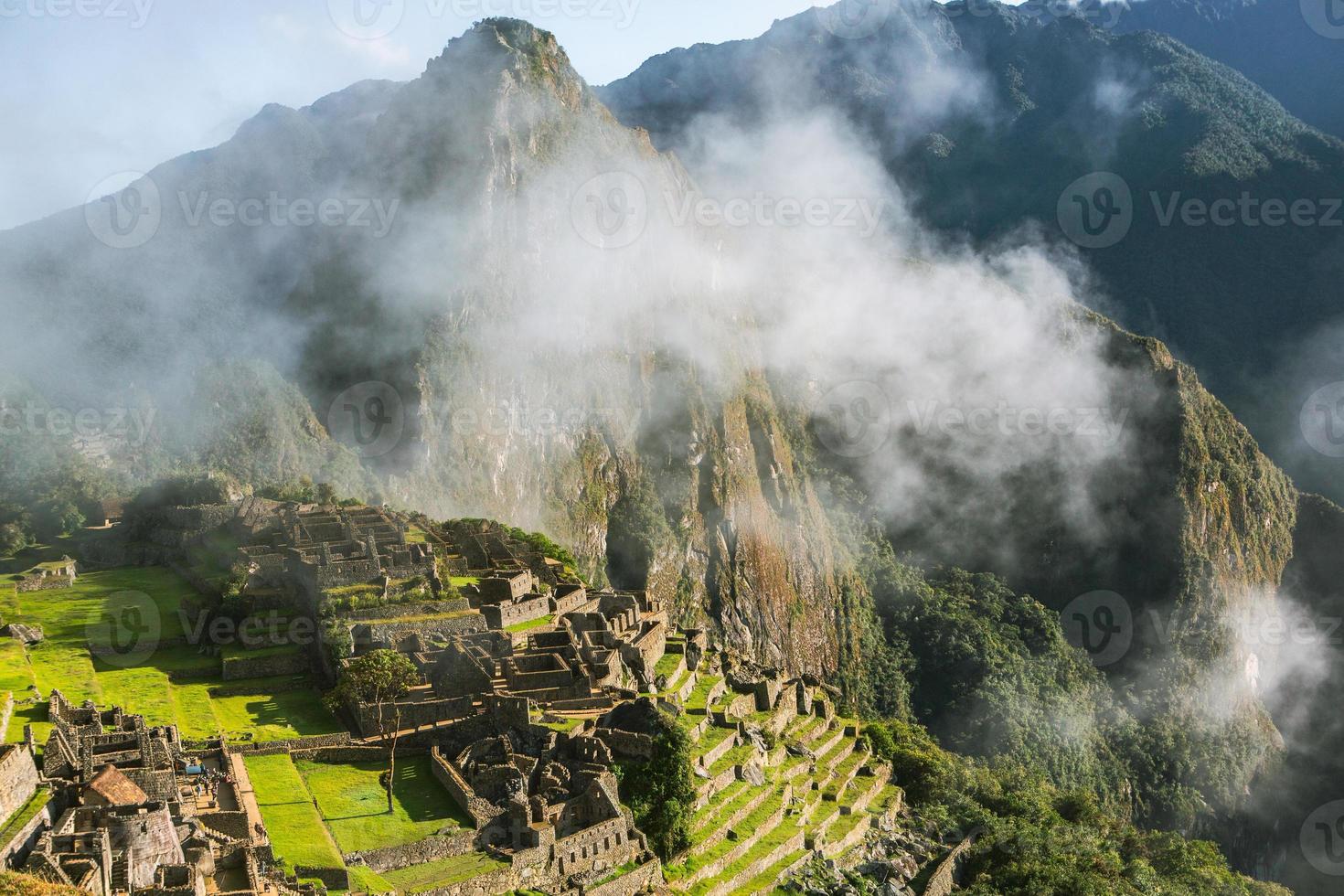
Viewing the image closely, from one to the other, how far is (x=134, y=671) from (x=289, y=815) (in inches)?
590

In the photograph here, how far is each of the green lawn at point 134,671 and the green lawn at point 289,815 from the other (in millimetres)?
2452

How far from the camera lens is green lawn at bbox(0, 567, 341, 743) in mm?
38688

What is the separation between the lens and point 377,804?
34344 millimetres

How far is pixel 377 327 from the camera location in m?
132

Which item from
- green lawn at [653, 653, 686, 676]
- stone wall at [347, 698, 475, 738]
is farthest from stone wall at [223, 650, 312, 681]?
green lawn at [653, 653, 686, 676]

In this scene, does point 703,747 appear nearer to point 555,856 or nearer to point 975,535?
point 555,856

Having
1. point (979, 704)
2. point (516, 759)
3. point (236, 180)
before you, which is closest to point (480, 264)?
point (236, 180)

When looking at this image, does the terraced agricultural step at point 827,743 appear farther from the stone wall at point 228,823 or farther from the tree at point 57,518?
the tree at point 57,518

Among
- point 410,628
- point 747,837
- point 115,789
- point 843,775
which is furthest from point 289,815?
point 843,775

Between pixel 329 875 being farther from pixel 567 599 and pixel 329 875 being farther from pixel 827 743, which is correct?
pixel 827 743

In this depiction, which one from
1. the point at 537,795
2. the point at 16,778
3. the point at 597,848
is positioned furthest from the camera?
the point at 597,848

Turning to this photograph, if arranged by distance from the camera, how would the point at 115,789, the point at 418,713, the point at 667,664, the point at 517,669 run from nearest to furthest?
the point at 115,789, the point at 418,713, the point at 517,669, the point at 667,664

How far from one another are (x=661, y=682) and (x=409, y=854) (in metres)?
18.4

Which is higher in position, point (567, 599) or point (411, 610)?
point (411, 610)
